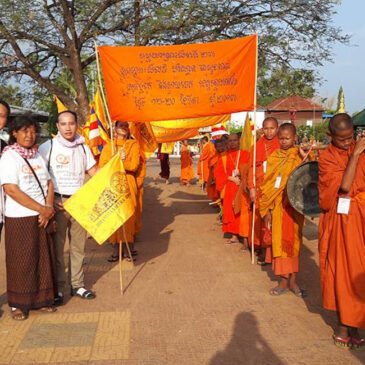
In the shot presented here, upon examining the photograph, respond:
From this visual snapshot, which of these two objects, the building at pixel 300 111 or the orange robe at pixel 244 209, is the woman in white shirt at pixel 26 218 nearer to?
the orange robe at pixel 244 209

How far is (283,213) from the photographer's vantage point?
513 centimetres

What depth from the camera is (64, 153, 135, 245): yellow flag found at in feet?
15.5

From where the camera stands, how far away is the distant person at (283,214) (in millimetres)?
5102

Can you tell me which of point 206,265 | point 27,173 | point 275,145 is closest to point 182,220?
point 206,265

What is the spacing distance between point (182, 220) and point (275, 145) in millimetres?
4226

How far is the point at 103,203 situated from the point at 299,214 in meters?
2.07

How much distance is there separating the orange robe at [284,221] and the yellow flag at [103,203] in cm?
153

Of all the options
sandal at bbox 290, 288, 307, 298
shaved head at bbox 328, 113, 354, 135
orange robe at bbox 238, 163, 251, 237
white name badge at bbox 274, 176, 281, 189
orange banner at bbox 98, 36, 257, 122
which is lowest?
sandal at bbox 290, 288, 307, 298

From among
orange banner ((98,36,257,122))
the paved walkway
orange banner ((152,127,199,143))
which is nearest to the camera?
the paved walkway

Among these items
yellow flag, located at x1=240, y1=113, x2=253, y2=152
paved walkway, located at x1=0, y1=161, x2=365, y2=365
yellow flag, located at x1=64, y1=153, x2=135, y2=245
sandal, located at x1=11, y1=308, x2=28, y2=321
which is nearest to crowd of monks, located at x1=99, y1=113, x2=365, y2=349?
yellow flag, located at x1=240, y1=113, x2=253, y2=152

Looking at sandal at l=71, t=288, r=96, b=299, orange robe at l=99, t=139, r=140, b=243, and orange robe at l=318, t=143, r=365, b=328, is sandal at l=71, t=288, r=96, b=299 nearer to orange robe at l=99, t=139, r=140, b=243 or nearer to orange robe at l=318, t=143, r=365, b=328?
orange robe at l=99, t=139, r=140, b=243

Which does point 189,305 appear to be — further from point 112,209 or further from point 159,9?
point 159,9

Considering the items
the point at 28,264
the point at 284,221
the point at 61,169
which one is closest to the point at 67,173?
the point at 61,169

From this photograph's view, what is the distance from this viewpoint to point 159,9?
11102 mm
